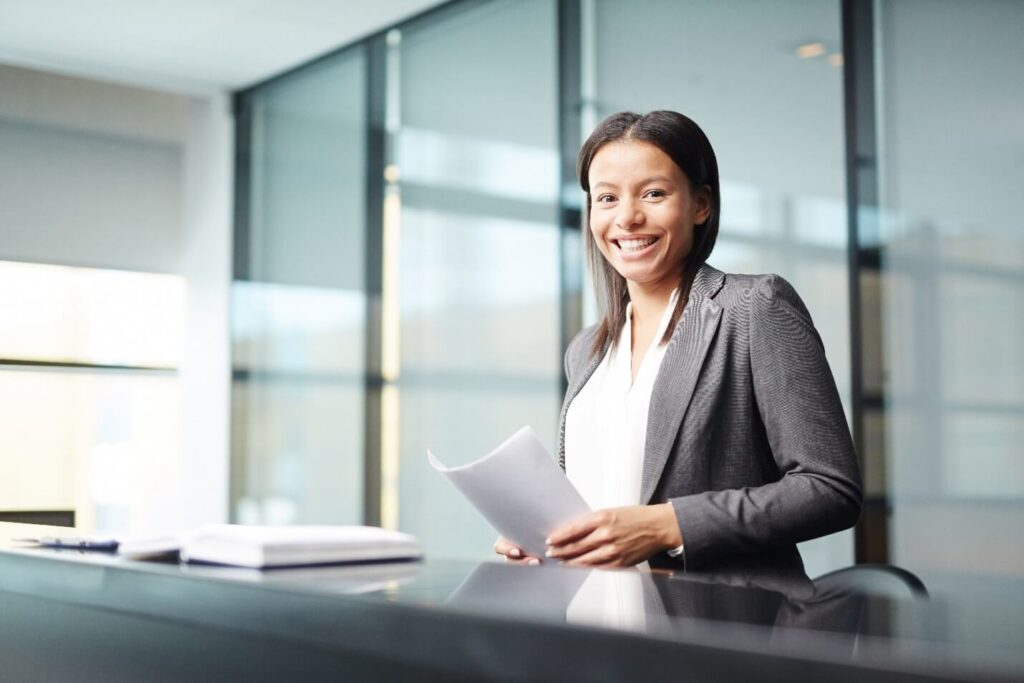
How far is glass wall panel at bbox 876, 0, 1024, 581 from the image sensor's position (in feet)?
11.2

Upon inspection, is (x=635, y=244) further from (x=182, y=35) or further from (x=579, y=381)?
(x=182, y=35)

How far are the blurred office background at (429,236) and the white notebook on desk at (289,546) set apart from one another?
7.77ft

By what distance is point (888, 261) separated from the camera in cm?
375

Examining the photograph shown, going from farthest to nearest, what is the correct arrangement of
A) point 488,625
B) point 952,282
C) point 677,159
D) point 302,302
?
point 302,302 → point 952,282 → point 677,159 → point 488,625

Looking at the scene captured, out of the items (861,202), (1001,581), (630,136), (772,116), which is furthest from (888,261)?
(630,136)

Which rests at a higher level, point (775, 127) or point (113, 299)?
point (775, 127)

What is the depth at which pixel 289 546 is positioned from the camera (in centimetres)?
152

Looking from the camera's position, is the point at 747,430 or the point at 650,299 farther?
the point at 650,299

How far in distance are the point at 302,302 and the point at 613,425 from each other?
4.41 meters

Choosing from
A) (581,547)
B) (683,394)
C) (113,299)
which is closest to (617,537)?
(581,547)

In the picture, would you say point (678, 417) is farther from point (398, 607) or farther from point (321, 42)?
point (321, 42)

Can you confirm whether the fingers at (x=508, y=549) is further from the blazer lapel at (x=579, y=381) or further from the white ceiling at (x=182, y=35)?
the white ceiling at (x=182, y=35)

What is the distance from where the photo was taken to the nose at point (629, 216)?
2027mm

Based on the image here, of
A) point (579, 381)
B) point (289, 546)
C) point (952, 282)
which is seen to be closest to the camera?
point (289, 546)
